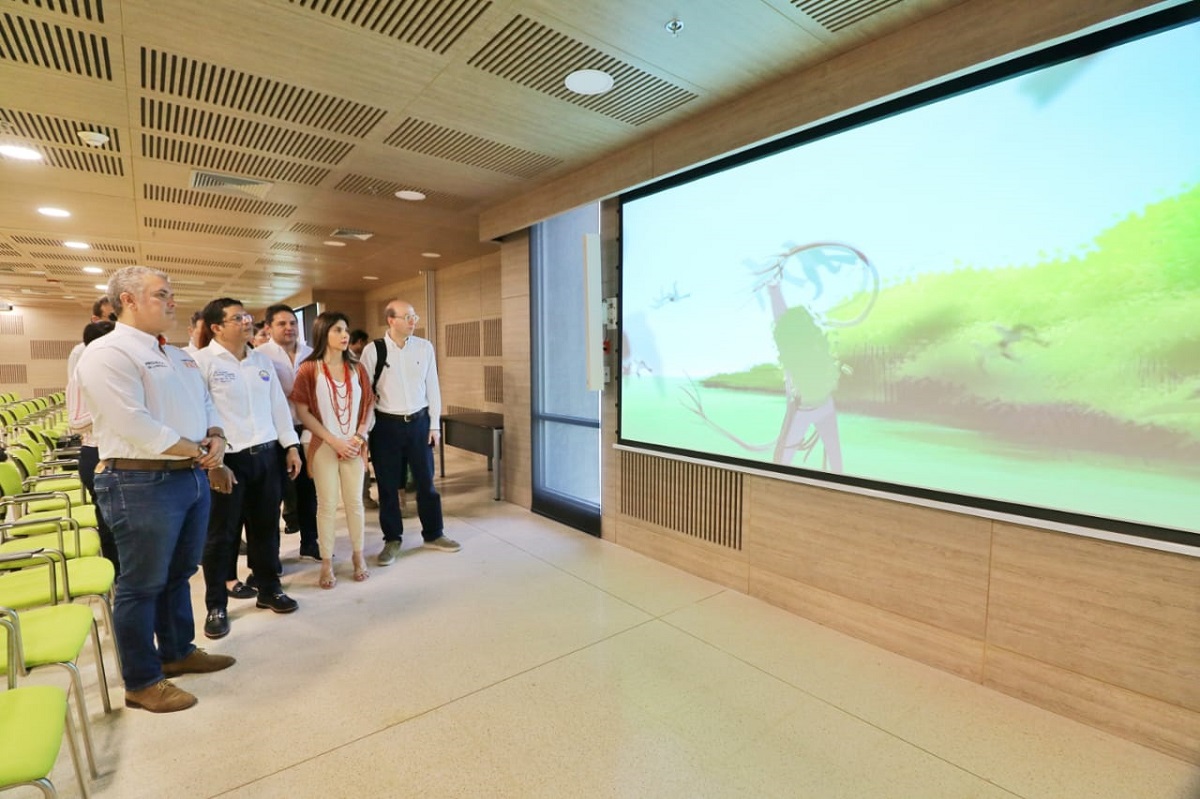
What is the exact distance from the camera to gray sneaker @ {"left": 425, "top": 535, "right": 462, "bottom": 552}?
4004mm

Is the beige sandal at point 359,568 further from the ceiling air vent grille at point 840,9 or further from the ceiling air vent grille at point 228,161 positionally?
the ceiling air vent grille at point 840,9

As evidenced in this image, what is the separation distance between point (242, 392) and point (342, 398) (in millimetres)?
537

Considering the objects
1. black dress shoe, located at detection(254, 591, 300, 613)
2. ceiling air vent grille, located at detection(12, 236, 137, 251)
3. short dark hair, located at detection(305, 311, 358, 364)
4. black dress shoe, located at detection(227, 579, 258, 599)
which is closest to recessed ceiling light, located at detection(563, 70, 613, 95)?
short dark hair, located at detection(305, 311, 358, 364)

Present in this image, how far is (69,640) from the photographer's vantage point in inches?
65.5

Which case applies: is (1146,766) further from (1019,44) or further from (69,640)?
(69,640)

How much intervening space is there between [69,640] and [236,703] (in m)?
0.77

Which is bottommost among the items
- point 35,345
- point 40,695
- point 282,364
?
point 40,695

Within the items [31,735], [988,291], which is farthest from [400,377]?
[988,291]

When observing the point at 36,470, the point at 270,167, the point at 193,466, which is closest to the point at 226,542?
the point at 193,466

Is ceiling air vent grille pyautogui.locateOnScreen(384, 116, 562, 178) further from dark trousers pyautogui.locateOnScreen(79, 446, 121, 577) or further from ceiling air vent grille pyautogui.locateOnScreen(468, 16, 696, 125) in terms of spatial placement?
dark trousers pyautogui.locateOnScreen(79, 446, 121, 577)

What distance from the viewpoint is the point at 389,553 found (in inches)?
149

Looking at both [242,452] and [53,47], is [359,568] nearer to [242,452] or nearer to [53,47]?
[242,452]

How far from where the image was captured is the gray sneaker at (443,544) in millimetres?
4004

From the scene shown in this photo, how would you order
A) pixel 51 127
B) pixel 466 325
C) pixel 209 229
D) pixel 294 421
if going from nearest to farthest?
pixel 51 127 → pixel 294 421 → pixel 209 229 → pixel 466 325
